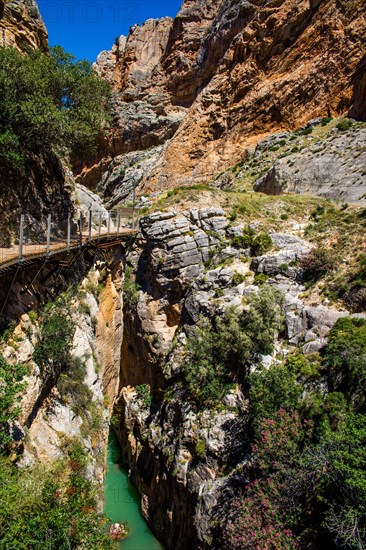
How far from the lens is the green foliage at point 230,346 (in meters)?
13.4

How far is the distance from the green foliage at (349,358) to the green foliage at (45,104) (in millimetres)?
13898

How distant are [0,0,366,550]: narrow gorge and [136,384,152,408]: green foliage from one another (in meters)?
0.08

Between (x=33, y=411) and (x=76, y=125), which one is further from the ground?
(x=76, y=125)

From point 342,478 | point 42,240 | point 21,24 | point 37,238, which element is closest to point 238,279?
point 42,240

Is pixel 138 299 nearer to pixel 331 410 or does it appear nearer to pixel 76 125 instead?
pixel 76 125

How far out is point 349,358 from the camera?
10781mm

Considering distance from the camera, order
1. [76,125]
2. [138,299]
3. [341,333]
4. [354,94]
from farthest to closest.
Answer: [354,94]
[138,299]
[76,125]
[341,333]

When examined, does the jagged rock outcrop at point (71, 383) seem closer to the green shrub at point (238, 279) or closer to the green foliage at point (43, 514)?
the green foliage at point (43, 514)

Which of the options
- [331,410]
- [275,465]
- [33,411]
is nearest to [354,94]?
[331,410]

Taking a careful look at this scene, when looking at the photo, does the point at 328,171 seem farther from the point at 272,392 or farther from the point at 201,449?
the point at 201,449

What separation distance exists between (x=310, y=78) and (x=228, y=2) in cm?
2113

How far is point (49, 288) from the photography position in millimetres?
13156

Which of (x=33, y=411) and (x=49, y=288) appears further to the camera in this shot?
(x=49, y=288)

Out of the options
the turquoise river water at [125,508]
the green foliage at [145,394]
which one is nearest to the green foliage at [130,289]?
the green foliage at [145,394]
